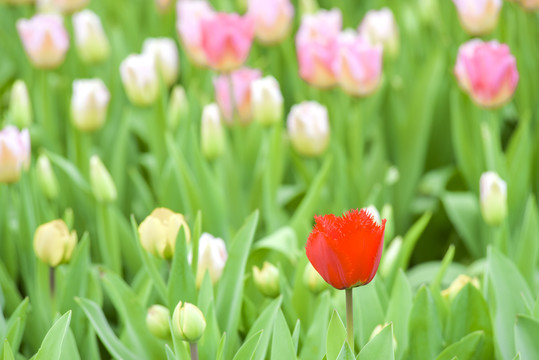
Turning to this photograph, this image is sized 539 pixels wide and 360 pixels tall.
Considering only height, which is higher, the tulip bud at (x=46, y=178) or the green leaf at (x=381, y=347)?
the tulip bud at (x=46, y=178)

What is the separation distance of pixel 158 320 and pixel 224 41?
69 cm

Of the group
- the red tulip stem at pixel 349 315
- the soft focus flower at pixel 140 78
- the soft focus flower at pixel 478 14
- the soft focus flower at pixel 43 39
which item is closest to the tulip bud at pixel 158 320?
the red tulip stem at pixel 349 315

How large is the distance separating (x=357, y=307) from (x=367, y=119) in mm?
853

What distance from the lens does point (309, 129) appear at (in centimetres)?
157

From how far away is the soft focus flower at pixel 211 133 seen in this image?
1.43 meters

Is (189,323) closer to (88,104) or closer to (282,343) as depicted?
(282,343)

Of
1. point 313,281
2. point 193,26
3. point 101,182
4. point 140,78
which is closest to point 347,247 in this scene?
point 313,281

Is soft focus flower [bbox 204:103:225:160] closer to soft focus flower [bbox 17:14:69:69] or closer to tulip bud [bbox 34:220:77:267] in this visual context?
tulip bud [bbox 34:220:77:267]

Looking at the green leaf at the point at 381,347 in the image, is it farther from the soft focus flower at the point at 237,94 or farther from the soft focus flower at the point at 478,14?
the soft focus flower at the point at 478,14

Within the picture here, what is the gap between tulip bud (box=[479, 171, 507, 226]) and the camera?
4.18ft

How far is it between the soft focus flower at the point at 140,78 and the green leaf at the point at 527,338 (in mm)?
917

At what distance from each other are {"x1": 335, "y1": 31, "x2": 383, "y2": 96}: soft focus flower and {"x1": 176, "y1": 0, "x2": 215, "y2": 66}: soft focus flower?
0.31m

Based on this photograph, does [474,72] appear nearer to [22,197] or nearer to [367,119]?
[367,119]

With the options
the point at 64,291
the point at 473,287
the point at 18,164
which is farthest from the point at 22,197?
the point at 473,287
